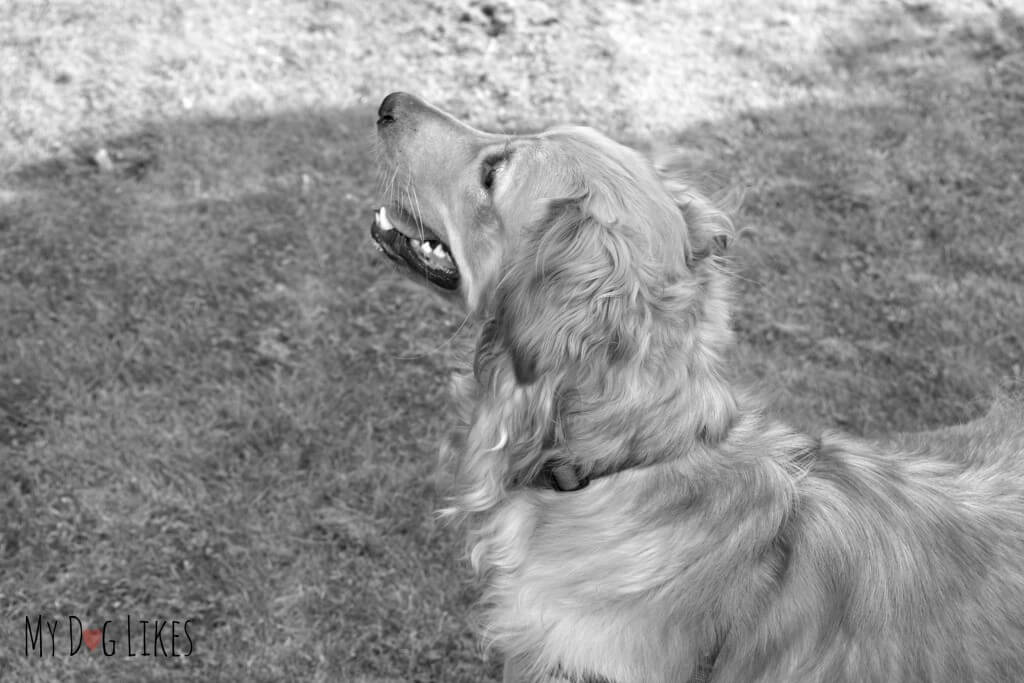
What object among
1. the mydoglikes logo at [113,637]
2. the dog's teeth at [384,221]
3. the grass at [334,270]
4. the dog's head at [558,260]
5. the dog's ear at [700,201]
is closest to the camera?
the dog's head at [558,260]

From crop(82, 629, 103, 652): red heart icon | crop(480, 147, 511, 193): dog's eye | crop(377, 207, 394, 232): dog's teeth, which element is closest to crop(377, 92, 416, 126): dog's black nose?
crop(377, 207, 394, 232): dog's teeth

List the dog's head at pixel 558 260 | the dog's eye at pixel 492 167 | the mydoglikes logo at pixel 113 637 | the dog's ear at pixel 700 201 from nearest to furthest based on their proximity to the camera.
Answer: the dog's head at pixel 558 260
the dog's ear at pixel 700 201
the dog's eye at pixel 492 167
the mydoglikes logo at pixel 113 637

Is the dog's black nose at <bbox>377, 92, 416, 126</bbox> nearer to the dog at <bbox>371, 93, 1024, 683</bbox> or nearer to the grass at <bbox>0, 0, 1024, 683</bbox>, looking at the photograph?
the dog at <bbox>371, 93, 1024, 683</bbox>

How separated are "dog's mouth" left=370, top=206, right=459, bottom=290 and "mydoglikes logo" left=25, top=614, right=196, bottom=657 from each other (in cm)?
175

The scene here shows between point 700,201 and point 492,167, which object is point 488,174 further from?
point 700,201

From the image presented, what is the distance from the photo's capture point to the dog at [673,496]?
2363 millimetres

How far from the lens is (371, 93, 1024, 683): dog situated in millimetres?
2363

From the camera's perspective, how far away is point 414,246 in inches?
127

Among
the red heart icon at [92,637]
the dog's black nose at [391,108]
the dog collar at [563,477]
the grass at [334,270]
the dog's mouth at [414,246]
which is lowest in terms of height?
the red heart icon at [92,637]

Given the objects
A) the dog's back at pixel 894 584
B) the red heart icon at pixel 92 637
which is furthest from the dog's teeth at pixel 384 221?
the red heart icon at pixel 92 637

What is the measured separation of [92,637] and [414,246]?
79.3 inches

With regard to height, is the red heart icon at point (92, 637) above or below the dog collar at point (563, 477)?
below

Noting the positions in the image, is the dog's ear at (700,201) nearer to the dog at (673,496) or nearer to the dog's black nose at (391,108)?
the dog at (673,496)

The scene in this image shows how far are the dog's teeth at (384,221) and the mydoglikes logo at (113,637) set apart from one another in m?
1.79
